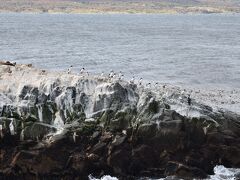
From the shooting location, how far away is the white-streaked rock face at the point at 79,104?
37.8 metres

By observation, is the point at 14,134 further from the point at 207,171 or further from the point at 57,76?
the point at 207,171

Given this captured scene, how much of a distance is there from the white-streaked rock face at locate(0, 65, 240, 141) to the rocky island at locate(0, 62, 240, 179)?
63 millimetres

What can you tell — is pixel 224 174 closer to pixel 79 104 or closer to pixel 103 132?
pixel 103 132

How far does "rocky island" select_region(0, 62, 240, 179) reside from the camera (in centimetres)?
3634

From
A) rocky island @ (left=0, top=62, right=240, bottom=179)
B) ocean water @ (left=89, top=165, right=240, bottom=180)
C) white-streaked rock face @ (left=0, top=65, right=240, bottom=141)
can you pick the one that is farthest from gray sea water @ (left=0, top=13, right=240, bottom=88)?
ocean water @ (left=89, top=165, right=240, bottom=180)

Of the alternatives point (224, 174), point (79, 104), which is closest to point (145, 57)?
point (79, 104)

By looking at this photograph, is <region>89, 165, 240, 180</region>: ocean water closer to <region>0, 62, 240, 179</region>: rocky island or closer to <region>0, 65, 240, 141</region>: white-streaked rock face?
<region>0, 62, 240, 179</region>: rocky island

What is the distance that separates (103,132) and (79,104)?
9.27ft

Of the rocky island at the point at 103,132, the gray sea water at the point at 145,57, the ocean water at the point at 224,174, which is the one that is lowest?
the gray sea water at the point at 145,57

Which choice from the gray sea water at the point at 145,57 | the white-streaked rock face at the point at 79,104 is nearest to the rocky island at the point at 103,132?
the white-streaked rock face at the point at 79,104

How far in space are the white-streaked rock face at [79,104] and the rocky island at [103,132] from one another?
0.21 ft

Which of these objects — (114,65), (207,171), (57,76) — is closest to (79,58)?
(114,65)

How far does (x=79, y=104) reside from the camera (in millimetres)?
38906

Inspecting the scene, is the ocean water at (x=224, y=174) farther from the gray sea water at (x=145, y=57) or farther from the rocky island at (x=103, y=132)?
the gray sea water at (x=145, y=57)
